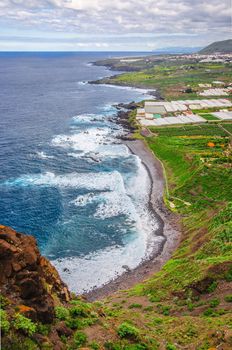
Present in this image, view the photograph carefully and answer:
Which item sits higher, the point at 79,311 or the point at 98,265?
the point at 79,311

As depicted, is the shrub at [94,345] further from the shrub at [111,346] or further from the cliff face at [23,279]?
the cliff face at [23,279]

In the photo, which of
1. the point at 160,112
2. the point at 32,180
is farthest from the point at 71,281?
the point at 160,112

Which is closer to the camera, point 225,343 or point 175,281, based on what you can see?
point 225,343

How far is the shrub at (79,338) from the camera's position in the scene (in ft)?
92.8

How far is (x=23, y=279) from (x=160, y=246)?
46728 millimetres

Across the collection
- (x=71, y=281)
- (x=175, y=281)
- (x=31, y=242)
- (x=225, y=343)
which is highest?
(x=31, y=242)

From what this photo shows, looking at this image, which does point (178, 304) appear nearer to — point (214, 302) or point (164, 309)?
point (164, 309)

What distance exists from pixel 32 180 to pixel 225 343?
266 feet

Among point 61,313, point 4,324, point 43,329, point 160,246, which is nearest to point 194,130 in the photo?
point 160,246

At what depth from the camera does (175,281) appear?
51031 mm

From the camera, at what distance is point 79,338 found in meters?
28.7

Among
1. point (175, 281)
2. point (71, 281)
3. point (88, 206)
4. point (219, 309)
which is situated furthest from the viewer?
point (88, 206)

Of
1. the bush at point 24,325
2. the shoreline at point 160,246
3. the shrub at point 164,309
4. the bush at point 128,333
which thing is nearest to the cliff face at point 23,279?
the bush at point 24,325

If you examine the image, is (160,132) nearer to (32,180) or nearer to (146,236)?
(32,180)
